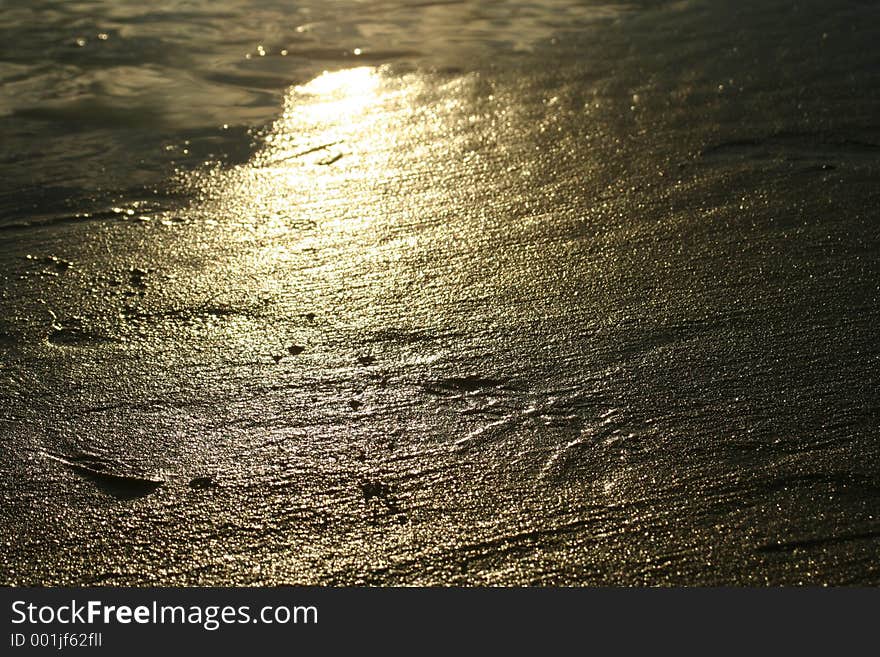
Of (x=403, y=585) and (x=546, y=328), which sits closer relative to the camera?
(x=403, y=585)

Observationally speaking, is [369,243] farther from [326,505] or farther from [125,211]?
[326,505]

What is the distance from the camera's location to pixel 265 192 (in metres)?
3.02

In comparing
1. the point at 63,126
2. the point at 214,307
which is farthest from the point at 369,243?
the point at 63,126

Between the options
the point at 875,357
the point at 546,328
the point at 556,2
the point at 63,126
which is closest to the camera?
the point at 875,357

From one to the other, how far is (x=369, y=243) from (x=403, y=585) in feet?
4.13

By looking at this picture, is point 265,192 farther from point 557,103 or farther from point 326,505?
point 326,505

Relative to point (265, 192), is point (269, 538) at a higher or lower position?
lower

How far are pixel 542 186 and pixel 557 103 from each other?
76cm

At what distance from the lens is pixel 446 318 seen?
231 centimetres

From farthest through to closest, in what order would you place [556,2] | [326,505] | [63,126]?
[556,2], [63,126], [326,505]

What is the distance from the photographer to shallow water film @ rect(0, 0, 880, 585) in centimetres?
168

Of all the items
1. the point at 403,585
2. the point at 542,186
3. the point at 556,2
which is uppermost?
the point at 556,2

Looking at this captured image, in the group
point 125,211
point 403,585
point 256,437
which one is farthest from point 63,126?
point 403,585

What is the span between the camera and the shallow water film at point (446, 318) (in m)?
1.68
